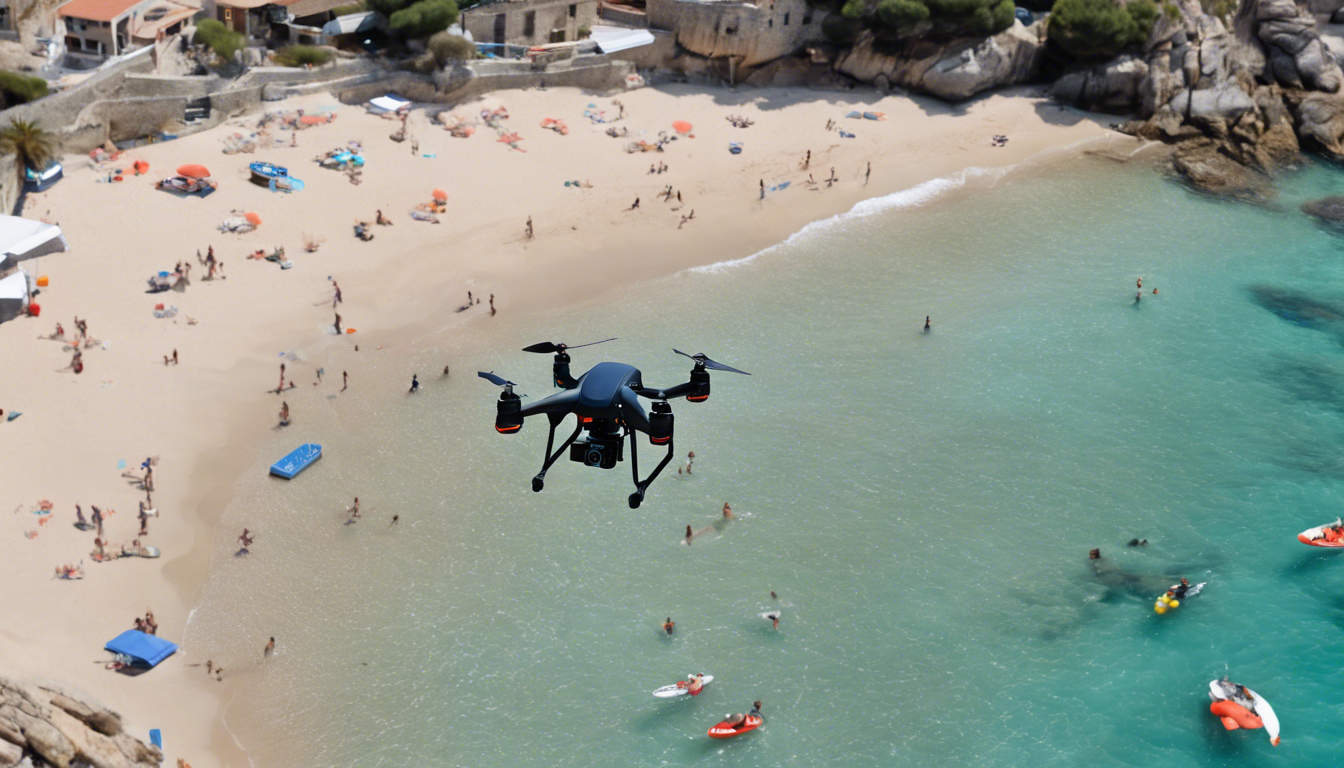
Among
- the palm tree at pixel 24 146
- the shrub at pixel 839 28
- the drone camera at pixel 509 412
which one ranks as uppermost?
the drone camera at pixel 509 412

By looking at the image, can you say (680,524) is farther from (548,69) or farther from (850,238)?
(548,69)

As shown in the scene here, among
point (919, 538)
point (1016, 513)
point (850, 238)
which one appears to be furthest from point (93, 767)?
point (850, 238)

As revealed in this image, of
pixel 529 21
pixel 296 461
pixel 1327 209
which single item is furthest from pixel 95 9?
pixel 1327 209

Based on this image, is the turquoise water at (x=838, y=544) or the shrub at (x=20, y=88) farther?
the shrub at (x=20, y=88)

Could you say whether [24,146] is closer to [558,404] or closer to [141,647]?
[141,647]

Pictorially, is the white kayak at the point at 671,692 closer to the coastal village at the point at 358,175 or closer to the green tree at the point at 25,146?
the coastal village at the point at 358,175

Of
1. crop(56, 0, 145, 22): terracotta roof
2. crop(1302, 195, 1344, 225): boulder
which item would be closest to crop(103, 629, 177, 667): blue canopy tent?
crop(56, 0, 145, 22): terracotta roof

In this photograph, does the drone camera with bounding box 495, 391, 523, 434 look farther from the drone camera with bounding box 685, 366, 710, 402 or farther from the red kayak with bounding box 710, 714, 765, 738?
the red kayak with bounding box 710, 714, 765, 738

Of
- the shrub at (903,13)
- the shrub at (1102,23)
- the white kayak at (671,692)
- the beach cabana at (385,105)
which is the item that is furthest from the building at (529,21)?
the white kayak at (671,692)
